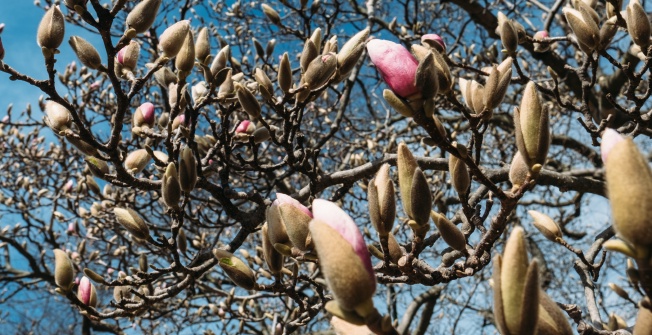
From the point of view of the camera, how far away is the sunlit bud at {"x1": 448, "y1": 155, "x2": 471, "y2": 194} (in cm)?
94

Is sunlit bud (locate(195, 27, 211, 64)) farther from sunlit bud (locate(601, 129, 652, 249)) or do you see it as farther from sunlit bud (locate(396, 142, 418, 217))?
sunlit bud (locate(601, 129, 652, 249))

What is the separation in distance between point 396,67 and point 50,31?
2.75ft

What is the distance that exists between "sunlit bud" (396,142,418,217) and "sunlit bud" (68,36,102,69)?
3.06ft

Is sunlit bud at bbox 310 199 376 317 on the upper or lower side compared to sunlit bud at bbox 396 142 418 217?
lower

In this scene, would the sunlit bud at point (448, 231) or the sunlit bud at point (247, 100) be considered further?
the sunlit bud at point (247, 100)

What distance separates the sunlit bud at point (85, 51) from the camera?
136cm

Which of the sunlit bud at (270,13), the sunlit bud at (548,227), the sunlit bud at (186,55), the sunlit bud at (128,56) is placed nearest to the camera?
the sunlit bud at (548,227)

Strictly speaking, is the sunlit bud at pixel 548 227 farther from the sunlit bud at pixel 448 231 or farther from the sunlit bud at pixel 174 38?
the sunlit bud at pixel 174 38

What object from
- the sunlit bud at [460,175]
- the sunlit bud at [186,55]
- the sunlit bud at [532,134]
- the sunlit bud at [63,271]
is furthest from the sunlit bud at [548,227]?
the sunlit bud at [63,271]

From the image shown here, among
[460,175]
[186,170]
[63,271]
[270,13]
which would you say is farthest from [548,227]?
[270,13]

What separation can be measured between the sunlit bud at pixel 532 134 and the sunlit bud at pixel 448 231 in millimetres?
157

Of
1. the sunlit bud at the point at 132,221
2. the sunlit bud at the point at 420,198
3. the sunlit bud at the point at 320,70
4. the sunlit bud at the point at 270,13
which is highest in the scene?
the sunlit bud at the point at 270,13

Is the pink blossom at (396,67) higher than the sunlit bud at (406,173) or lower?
higher

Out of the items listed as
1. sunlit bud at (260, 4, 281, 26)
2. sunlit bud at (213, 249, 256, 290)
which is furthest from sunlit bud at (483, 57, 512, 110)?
sunlit bud at (260, 4, 281, 26)
